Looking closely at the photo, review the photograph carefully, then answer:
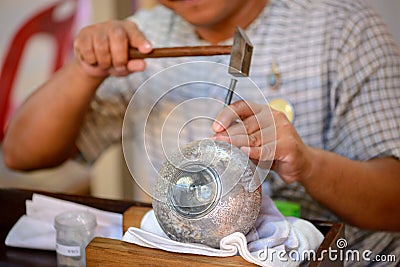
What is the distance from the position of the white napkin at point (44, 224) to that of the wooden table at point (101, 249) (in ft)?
0.04

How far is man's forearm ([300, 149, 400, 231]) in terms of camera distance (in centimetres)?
87

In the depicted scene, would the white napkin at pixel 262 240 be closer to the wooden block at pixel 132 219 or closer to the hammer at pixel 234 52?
the wooden block at pixel 132 219

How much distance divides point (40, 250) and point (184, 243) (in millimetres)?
251

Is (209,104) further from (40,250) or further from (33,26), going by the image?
(33,26)

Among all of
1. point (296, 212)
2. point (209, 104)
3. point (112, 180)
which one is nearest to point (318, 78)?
point (296, 212)

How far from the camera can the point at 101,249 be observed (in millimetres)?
647

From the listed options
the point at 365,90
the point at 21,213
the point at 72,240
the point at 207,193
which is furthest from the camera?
the point at 365,90

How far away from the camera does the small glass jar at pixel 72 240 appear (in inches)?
28.5

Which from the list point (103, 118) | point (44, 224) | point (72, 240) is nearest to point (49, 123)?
point (103, 118)

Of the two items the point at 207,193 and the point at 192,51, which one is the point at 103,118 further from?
the point at 207,193

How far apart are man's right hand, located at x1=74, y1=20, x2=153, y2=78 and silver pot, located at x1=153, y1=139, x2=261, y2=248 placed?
31cm

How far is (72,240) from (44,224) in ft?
0.36

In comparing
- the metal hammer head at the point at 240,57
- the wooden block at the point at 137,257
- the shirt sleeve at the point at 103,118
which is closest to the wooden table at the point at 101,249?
the wooden block at the point at 137,257

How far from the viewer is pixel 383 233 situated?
0.93 meters
